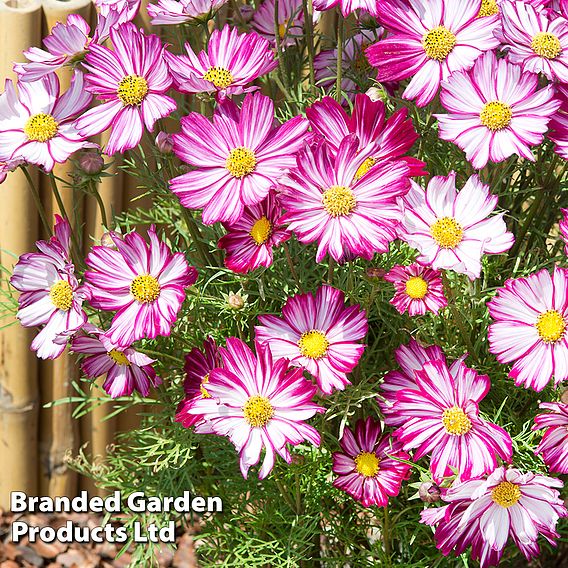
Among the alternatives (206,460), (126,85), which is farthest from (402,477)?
(126,85)

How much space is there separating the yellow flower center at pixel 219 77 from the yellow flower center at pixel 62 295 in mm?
225

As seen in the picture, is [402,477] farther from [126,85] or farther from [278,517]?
[126,85]

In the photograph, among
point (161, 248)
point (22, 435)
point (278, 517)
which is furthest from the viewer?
point (22, 435)

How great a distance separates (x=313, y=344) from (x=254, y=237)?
0.34 ft

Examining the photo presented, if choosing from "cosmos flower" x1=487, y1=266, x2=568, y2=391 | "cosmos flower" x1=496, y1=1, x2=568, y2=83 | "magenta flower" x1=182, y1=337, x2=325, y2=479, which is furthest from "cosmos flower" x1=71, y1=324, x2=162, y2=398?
"cosmos flower" x1=496, y1=1, x2=568, y2=83

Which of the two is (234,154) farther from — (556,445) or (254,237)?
(556,445)

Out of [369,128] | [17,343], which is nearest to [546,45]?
[369,128]

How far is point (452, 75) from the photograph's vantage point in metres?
0.75

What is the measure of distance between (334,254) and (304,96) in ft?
1.25

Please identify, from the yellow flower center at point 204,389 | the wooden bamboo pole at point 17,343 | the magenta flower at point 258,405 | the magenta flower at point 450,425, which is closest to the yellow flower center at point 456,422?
the magenta flower at point 450,425

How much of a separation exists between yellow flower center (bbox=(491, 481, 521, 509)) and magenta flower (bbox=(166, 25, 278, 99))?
1.24 ft

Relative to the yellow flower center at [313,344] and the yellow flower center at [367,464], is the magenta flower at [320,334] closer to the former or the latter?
the yellow flower center at [313,344]

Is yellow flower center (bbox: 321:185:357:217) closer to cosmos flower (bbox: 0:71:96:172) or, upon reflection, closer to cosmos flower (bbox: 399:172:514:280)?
cosmos flower (bbox: 399:172:514:280)

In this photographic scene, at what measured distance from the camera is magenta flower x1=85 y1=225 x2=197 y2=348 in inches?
30.4
